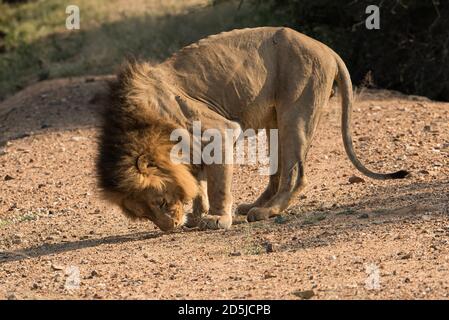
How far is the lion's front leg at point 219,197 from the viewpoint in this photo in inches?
293

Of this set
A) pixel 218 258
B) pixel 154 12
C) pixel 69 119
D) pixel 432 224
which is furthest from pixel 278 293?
pixel 154 12

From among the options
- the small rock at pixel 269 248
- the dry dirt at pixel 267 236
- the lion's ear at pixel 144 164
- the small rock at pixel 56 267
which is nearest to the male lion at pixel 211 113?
the lion's ear at pixel 144 164

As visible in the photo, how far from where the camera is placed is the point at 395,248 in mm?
6602

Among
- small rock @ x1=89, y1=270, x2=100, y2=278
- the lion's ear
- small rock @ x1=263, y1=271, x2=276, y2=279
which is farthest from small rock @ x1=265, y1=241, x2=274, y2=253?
small rock @ x1=89, y1=270, x2=100, y2=278

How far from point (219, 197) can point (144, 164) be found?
0.67 meters

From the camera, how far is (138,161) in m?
7.16

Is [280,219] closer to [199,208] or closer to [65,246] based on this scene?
[199,208]

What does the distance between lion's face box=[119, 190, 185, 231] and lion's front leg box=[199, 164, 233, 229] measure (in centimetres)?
26

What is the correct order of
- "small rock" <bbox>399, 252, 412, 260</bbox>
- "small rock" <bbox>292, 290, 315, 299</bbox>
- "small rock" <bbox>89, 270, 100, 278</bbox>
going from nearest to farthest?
"small rock" <bbox>292, 290, 315, 299</bbox> → "small rock" <bbox>399, 252, 412, 260</bbox> → "small rock" <bbox>89, 270, 100, 278</bbox>

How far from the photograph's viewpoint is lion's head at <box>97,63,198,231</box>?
7.13m

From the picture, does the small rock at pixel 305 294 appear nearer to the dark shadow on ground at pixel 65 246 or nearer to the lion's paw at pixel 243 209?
the dark shadow on ground at pixel 65 246

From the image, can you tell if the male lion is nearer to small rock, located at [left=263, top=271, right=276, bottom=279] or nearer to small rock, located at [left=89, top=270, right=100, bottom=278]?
small rock, located at [left=89, top=270, right=100, bottom=278]

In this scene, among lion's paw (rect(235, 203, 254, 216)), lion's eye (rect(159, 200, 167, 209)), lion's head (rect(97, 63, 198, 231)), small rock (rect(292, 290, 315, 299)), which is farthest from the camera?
lion's paw (rect(235, 203, 254, 216))

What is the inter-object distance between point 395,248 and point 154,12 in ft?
42.6
